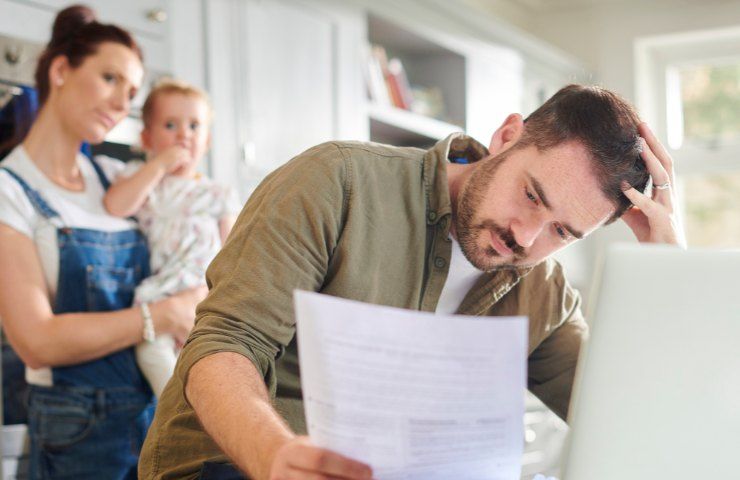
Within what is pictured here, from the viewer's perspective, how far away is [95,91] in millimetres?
2080

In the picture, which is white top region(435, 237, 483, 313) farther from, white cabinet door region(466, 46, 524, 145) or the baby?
white cabinet door region(466, 46, 524, 145)

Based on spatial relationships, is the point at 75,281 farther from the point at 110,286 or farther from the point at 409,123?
the point at 409,123

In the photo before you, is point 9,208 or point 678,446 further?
point 9,208

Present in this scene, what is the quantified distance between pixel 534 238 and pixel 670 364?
0.59 metres

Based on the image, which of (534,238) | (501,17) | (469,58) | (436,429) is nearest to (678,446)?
(436,429)

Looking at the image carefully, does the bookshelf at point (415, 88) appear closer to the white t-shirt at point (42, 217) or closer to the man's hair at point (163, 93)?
the man's hair at point (163, 93)

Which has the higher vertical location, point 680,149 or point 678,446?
point 680,149

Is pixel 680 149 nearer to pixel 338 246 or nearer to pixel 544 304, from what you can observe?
pixel 544 304

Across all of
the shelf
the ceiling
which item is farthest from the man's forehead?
the ceiling

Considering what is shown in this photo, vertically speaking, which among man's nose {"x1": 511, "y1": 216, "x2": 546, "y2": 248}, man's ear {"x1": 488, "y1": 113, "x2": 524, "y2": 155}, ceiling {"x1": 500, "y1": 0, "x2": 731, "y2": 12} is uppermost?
ceiling {"x1": 500, "y1": 0, "x2": 731, "y2": 12}

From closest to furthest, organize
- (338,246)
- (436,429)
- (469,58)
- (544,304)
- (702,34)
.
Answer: (436,429) → (338,246) → (544,304) → (469,58) → (702,34)

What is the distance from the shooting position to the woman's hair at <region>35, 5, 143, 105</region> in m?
2.11

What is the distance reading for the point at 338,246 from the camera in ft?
4.47

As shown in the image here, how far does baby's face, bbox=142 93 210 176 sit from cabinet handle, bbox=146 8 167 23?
382 mm
